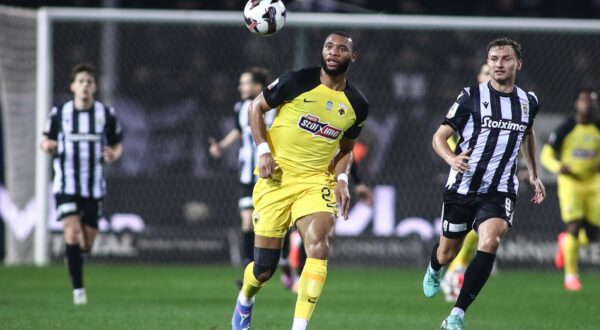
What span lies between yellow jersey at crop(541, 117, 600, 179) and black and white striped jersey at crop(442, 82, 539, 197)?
17.4 ft

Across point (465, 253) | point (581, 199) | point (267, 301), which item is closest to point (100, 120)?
point (267, 301)

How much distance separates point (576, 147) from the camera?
13.3 m

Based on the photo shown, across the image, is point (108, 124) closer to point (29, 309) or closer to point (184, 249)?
point (29, 309)

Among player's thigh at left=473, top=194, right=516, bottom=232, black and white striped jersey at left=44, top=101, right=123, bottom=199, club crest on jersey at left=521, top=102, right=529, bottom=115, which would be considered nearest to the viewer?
player's thigh at left=473, top=194, right=516, bottom=232

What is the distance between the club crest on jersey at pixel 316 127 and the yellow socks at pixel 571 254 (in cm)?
625

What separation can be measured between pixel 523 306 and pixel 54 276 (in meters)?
5.83

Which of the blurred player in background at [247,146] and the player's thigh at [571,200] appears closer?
the blurred player in background at [247,146]

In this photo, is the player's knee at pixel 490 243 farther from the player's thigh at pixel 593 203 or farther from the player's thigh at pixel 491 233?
the player's thigh at pixel 593 203

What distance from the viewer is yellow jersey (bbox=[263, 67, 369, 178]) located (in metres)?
7.39

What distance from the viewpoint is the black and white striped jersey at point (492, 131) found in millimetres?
7977

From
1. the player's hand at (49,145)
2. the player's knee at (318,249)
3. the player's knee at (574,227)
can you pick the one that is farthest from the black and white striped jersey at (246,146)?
the player's knee at (318,249)

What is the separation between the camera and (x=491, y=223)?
25.8ft

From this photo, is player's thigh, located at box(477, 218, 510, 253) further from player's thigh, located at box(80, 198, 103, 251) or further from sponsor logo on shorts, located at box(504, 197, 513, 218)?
player's thigh, located at box(80, 198, 103, 251)

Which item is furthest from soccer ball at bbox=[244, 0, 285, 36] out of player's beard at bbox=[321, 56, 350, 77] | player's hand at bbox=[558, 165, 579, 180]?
player's hand at bbox=[558, 165, 579, 180]
